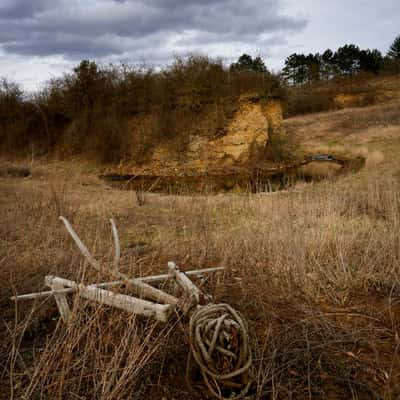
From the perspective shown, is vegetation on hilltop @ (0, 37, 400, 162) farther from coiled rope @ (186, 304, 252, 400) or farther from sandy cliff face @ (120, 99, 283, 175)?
coiled rope @ (186, 304, 252, 400)

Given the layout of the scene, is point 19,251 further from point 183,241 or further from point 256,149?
point 256,149

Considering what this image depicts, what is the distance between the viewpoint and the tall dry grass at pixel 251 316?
2.21m

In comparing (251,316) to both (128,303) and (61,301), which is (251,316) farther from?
(61,301)

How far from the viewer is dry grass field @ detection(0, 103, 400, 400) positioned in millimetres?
2219

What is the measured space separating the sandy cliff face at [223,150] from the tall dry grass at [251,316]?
981cm

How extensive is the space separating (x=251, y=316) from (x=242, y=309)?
0.11m

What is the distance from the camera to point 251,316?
123 inches

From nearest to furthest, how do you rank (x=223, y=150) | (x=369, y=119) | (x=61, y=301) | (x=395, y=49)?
1. (x=61, y=301)
2. (x=223, y=150)
3. (x=369, y=119)
4. (x=395, y=49)

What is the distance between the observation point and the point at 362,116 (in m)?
26.8

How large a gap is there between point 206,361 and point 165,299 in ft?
2.24

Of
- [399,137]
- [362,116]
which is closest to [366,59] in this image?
[362,116]

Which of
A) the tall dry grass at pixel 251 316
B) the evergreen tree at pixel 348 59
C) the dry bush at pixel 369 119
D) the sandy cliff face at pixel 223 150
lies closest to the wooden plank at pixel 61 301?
the tall dry grass at pixel 251 316

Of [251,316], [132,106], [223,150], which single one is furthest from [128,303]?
[132,106]

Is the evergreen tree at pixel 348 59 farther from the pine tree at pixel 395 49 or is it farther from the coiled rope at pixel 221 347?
the coiled rope at pixel 221 347
